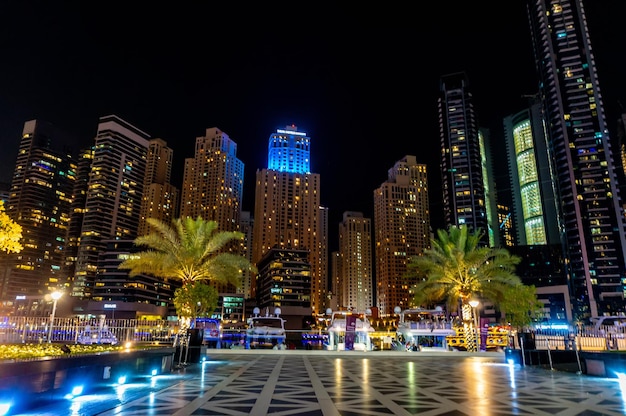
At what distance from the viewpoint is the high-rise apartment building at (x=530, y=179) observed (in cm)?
16712

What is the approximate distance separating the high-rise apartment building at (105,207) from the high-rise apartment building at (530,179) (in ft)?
547

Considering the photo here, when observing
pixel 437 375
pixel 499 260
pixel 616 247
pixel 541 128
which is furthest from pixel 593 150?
pixel 437 375

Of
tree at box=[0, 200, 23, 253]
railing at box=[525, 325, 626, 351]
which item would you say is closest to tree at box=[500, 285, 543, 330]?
railing at box=[525, 325, 626, 351]

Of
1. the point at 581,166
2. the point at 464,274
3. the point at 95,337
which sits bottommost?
the point at 95,337

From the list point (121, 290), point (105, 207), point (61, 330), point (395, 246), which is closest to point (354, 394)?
point (61, 330)

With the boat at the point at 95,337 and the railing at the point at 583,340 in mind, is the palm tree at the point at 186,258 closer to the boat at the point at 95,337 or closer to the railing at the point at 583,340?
the boat at the point at 95,337

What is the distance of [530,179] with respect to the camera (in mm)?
182000

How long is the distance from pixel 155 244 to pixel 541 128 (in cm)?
18061

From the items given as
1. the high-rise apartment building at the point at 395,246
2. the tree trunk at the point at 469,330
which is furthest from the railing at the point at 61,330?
the high-rise apartment building at the point at 395,246

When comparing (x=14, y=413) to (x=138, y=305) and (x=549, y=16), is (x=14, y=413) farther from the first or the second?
(x=549, y=16)

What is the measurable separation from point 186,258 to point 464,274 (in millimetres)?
18299

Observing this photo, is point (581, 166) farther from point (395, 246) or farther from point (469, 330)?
point (469, 330)

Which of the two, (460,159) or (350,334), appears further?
(460,159)

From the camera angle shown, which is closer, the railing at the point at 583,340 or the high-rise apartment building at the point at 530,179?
the railing at the point at 583,340
